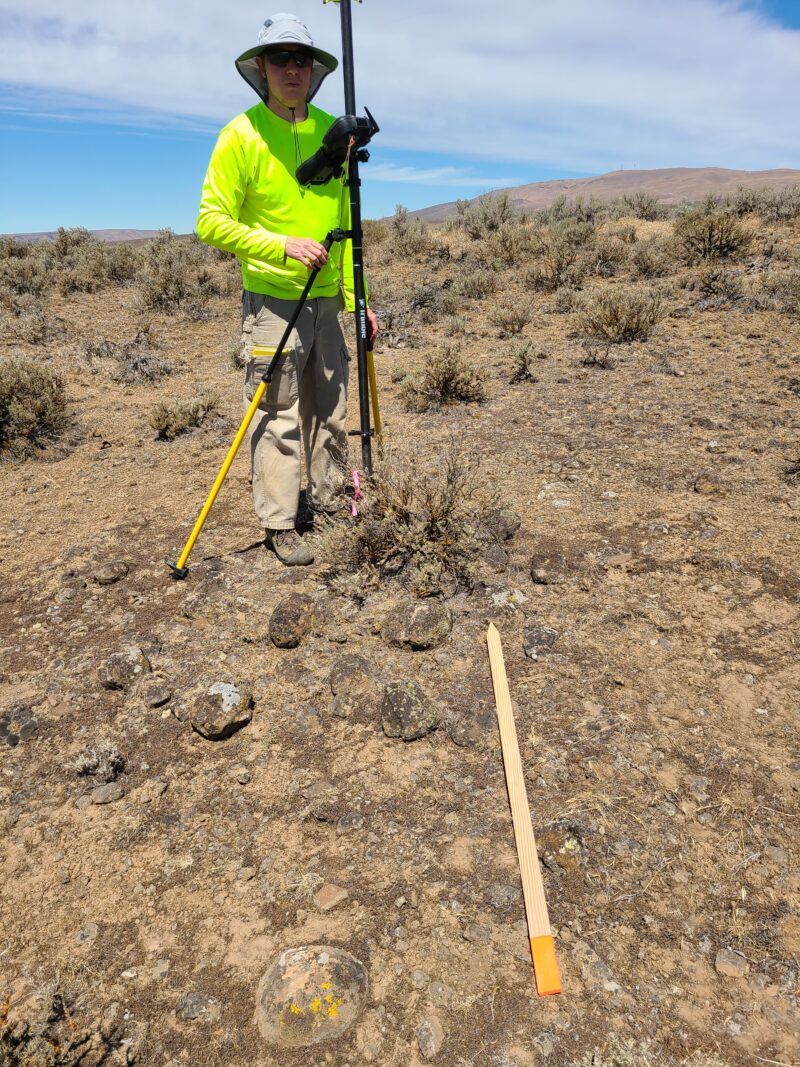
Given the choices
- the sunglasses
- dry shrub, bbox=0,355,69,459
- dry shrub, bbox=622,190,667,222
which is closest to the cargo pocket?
the sunglasses

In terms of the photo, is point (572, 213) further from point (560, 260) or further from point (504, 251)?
point (560, 260)

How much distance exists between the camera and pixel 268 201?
279 centimetres

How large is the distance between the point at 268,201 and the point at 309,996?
2.85 m

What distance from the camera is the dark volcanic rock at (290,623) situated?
2.79m

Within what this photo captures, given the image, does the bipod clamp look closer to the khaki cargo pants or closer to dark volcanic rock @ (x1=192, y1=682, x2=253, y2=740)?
the khaki cargo pants

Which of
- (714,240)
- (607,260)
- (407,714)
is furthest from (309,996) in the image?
(714,240)

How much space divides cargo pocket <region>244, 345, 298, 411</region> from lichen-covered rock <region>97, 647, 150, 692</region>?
1288 mm

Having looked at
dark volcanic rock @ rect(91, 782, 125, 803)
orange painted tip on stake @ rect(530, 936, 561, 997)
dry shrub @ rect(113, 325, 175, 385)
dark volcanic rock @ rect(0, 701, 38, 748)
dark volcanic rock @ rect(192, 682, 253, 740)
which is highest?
dry shrub @ rect(113, 325, 175, 385)

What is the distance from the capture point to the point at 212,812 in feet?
7.03

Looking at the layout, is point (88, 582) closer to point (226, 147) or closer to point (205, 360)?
point (226, 147)

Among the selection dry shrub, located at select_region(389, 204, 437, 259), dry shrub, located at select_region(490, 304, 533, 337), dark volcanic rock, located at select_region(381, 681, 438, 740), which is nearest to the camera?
dark volcanic rock, located at select_region(381, 681, 438, 740)

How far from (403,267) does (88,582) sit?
8940 mm

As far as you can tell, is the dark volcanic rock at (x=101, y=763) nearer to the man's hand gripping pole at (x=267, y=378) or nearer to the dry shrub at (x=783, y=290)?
the man's hand gripping pole at (x=267, y=378)

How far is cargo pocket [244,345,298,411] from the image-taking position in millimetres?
3006
